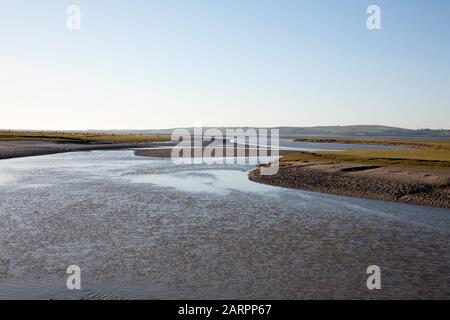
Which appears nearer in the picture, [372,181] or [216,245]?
[216,245]

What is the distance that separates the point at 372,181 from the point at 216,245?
62.4ft

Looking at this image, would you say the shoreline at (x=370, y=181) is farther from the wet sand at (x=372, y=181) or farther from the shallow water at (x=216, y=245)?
the shallow water at (x=216, y=245)

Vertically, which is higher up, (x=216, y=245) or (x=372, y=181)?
(x=372, y=181)

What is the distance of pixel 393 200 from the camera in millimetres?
26281

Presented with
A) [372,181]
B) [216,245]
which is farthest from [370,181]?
[216,245]

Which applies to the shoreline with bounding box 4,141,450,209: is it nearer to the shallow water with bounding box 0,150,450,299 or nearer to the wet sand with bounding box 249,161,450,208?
the wet sand with bounding box 249,161,450,208

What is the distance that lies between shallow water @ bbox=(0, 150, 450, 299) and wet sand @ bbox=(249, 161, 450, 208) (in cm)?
186

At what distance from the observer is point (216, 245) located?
16188mm

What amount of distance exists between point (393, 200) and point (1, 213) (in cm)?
2306

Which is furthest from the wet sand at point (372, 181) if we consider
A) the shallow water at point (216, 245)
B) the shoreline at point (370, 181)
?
the shallow water at point (216, 245)

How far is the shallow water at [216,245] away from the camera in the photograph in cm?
1201

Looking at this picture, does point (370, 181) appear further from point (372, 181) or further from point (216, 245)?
point (216, 245)
